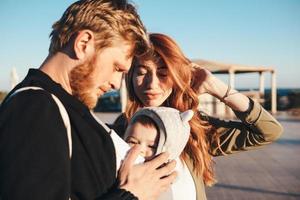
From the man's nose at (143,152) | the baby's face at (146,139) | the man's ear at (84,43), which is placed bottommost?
the man's nose at (143,152)

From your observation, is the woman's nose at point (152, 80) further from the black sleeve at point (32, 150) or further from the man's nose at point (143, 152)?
the black sleeve at point (32, 150)

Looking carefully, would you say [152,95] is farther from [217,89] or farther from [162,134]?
[162,134]

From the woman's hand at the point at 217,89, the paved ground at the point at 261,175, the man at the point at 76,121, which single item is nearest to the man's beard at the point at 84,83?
the man at the point at 76,121

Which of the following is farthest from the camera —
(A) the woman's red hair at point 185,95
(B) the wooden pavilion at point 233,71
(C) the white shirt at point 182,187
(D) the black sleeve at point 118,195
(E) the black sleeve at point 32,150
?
(B) the wooden pavilion at point 233,71

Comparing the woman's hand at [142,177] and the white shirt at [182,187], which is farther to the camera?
the white shirt at [182,187]

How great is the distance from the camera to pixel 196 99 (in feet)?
8.54

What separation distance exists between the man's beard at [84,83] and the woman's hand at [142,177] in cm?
25

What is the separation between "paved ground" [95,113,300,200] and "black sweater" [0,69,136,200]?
467 centimetres

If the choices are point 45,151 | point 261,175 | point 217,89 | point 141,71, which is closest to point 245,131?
point 217,89

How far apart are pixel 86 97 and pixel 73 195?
1.27 ft

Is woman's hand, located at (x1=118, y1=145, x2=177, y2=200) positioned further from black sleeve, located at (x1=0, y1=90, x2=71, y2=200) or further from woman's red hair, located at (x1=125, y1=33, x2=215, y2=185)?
woman's red hair, located at (x1=125, y1=33, x2=215, y2=185)

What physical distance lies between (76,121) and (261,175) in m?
6.41

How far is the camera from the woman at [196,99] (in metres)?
2.44

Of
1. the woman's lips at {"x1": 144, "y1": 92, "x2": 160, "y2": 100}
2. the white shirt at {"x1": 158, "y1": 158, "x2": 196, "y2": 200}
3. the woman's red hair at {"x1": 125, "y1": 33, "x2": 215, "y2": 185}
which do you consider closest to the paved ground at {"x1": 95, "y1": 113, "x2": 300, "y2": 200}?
the woman's red hair at {"x1": 125, "y1": 33, "x2": 215, "y2": 185}
